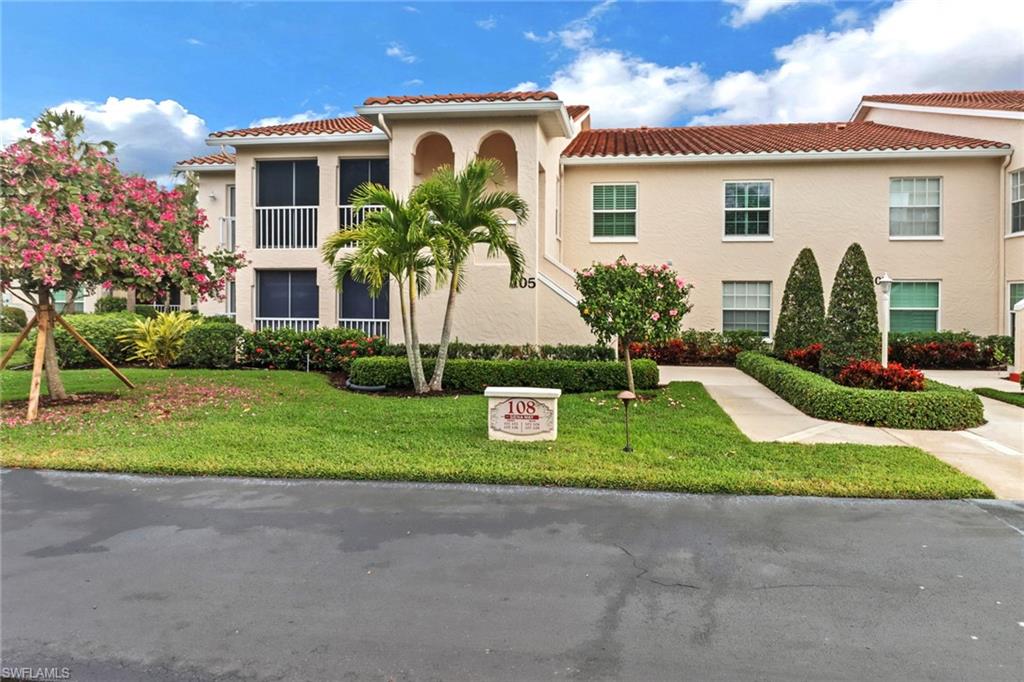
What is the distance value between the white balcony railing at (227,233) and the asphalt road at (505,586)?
46.3 ft

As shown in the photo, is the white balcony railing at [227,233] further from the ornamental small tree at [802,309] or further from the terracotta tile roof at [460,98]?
the ornamental small tree at [802,309]

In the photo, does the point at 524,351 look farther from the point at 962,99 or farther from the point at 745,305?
the point at 962,99

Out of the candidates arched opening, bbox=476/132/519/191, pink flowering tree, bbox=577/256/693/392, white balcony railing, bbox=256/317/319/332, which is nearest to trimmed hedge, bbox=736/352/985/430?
pink flowering tree, bbox=577/256/693/392

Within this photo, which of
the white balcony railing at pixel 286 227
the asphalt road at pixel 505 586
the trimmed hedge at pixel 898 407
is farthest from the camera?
the white balcony railing at pixel 286 227

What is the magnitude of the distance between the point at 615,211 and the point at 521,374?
8.37 m

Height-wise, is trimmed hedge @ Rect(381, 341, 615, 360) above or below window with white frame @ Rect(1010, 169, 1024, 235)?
below

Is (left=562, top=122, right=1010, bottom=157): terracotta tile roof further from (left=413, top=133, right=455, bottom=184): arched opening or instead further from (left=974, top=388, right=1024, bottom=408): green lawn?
(left=974, top=388, right=1024, bottom=408): green lawn

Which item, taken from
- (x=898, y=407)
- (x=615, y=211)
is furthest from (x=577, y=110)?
(x=898, y=407)

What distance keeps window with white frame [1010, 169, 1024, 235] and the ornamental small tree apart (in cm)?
606

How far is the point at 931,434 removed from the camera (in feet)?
28.6

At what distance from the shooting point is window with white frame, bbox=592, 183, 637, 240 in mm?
18625

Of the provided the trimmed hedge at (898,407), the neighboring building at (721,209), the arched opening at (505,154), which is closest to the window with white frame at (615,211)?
the neighboring building at (721,209)

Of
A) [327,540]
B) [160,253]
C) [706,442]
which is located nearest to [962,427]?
[706,442]

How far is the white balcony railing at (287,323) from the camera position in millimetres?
16891
